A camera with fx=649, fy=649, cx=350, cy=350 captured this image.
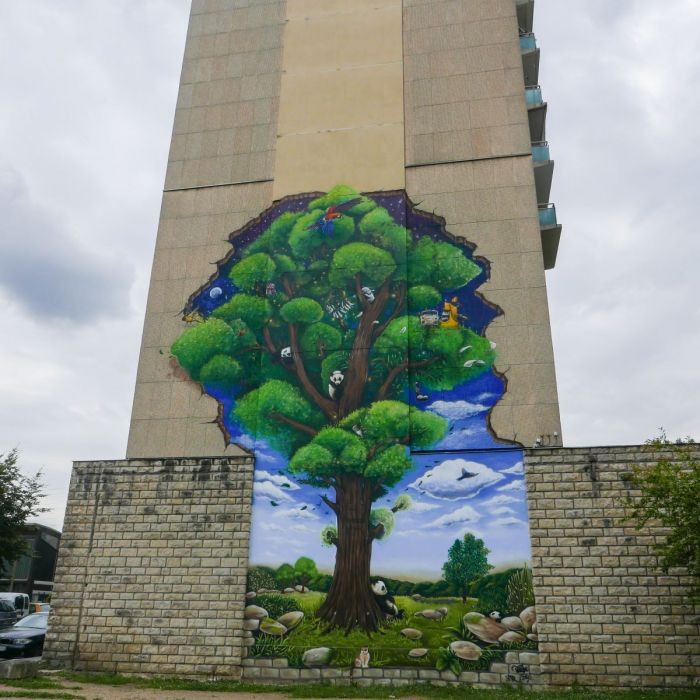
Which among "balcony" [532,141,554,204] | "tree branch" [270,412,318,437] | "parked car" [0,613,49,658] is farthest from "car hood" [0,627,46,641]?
"balcony" [532,141,554,204]

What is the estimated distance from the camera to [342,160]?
19.6 meters

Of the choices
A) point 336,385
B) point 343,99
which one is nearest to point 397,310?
point 336,385

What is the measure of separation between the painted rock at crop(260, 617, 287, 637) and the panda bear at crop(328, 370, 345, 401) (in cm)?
543

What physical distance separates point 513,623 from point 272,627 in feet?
17.3

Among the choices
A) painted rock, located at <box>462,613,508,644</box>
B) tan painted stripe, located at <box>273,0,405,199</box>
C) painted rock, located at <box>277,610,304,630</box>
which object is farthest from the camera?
tan painted stripe, located at <box>273,0,405,199</box>

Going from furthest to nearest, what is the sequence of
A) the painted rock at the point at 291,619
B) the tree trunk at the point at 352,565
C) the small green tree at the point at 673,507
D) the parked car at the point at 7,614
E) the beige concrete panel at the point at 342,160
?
the parked car at the point at 7,614
the beige concrete panel at the point at 342,160
the painted rock at the point at 291,619
the tree trunk at the point at 352,565
the small green tree at the point at 673,507

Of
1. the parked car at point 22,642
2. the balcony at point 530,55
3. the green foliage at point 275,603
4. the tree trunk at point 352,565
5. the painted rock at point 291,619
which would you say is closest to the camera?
the tree trunk at point 352,565

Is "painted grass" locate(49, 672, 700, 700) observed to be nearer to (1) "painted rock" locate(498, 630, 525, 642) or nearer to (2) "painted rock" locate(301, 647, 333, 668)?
(2) "painted rock" locate(301, 647, 333, 668)

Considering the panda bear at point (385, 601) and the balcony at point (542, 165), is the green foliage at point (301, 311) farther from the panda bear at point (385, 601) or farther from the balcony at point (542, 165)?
the balcony at point (542, 165)

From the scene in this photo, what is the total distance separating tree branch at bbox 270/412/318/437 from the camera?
1639cm

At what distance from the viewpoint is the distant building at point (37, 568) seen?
41969mm

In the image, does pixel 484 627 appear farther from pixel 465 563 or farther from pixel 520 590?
pixel 465 563

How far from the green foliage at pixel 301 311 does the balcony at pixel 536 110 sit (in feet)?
31.4

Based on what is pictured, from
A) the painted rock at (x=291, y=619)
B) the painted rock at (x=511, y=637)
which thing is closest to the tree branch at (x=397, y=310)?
the painted rock at (x=291, y=619)
